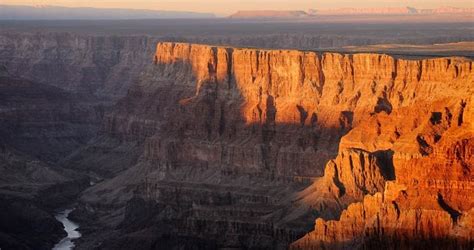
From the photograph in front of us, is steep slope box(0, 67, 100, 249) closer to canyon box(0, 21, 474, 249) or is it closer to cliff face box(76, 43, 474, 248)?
canyon box(0, 21, 474, 249)

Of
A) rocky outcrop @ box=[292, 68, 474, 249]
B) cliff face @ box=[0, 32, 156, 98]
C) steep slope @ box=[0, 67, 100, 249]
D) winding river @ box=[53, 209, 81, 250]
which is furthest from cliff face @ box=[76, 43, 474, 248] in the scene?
cliff face @ box=[0, 32, 156, 98]

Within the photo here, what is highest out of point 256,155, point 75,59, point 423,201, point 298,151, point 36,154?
point 423,201

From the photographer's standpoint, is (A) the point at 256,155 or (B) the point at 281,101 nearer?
(A) the point at 256,155

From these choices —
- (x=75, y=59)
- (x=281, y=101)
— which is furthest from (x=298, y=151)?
(x=75, y=59)

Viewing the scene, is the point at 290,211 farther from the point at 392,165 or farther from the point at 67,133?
the point at 67,133

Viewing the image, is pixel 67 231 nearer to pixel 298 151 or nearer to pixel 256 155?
pixel 256 155

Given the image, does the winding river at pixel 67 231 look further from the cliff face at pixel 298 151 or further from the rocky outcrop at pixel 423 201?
the rocky outcrop at pixel 423 201
